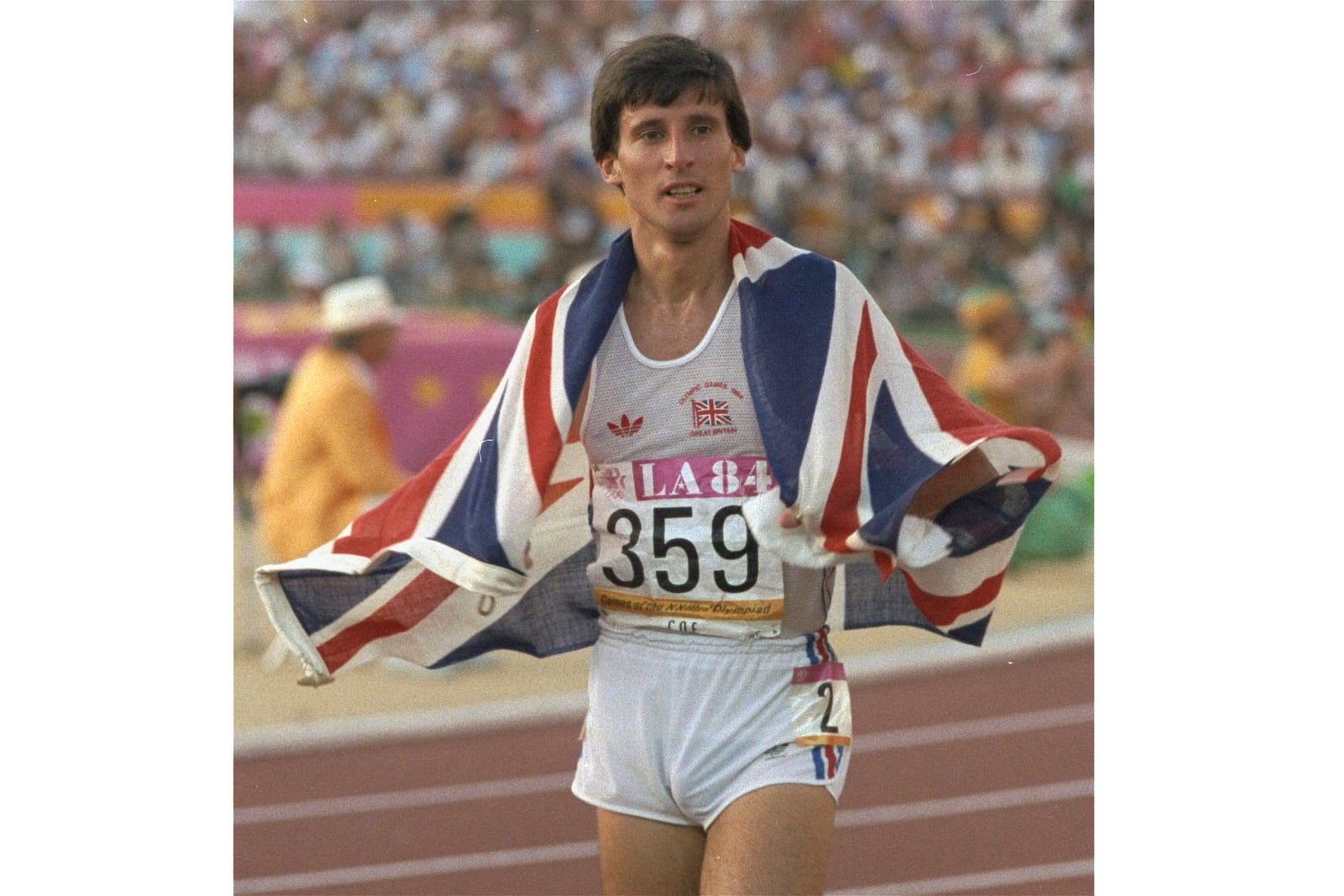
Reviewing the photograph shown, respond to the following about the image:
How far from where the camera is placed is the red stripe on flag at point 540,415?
3.09 meters

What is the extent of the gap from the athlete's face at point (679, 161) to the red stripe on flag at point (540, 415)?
13.7 inches

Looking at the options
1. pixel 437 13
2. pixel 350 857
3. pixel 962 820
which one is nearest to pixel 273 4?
pixel 437 13

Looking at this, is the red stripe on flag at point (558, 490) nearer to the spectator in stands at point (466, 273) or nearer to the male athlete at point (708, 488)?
the male athlete at point (708, 488)

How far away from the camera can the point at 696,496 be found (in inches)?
118

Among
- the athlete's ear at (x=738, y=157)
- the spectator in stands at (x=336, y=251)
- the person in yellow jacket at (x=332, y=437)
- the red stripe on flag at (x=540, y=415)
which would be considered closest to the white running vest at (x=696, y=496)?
the red stripe on flag at (x=540, y=415)

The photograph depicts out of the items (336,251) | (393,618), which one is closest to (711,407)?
(393,618)

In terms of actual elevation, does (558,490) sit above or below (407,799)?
above

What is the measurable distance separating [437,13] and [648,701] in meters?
3.05

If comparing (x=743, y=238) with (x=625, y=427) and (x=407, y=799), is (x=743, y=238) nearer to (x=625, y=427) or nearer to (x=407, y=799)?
(x=625, y=427)

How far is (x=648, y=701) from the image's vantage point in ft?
9.98

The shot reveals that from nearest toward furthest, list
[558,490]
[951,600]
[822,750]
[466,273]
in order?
[822,750] < [951,600] < [558,490] < [466,273]

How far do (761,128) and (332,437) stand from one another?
1.93 meters

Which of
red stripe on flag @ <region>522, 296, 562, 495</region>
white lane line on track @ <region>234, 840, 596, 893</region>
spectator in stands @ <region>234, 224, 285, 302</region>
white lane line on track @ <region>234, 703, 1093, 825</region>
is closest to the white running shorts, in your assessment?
red stripe on flag @ <region>522, 296, 562, 495</region>
